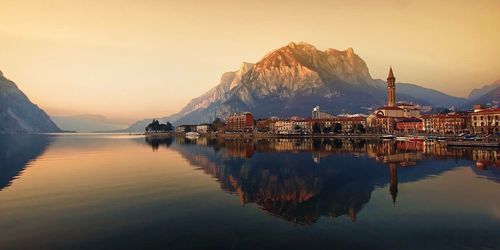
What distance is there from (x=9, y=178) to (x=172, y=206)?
3510 centimetres

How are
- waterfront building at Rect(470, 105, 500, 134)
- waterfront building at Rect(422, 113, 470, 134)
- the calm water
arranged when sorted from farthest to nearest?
waterfront building at Rect(422, 113, 470, 134)
waterfront building at Rect(470, 105, 500, 134)
the calm water

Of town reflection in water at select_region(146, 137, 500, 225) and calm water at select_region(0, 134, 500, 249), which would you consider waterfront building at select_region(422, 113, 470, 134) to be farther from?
calm water at select_region(0, 134, 500, 249)

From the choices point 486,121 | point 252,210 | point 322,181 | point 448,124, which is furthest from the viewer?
point 448,124

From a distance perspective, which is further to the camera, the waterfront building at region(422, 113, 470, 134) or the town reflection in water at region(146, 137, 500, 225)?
the waterfront building at region(422, 113, 470, 134)

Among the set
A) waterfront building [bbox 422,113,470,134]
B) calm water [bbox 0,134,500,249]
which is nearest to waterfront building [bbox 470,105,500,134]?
waterfront building [bbox 422,113,470,134]

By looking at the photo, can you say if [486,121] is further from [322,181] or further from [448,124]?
[322,181]

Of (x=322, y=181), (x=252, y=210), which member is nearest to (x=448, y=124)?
(x=322, y=181)

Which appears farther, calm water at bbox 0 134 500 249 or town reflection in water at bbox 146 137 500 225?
town reflection in water at bbox 146 137 500 225

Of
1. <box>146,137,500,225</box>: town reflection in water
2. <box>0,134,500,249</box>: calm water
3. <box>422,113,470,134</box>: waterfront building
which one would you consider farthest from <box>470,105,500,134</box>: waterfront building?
<box>0,134,500,249</box>: calm water

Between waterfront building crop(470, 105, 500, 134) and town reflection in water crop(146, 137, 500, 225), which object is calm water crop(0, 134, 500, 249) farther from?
waterfront building crop(470, 105, 500, 134)

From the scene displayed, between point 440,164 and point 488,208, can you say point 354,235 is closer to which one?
point 488,208

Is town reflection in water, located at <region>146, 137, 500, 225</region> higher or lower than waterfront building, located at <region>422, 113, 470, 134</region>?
lower

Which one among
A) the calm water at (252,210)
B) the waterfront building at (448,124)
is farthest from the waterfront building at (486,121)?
the calm water at (252,210)

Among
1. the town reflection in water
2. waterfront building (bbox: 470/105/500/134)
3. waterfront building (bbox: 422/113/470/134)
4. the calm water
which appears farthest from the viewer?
waterfront building (bbox: 422/113/470/134)
